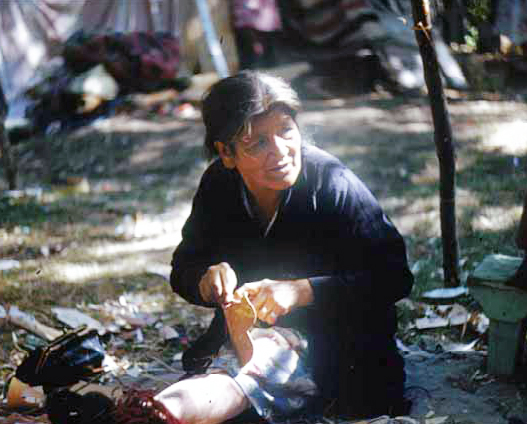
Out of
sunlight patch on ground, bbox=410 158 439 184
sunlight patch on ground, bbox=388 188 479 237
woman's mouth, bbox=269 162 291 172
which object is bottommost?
sunlight patch on ground, bbox=388 188 479 237

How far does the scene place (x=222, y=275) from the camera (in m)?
2.44

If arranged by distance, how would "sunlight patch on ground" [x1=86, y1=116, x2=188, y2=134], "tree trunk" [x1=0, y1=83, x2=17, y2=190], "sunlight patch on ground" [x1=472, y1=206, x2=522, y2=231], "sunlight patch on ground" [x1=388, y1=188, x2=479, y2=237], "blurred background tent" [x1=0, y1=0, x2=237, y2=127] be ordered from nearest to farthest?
"sunlight patch on ground" [x1=472, y1=206, x2=522, y2=231], "sunlight patch on ground" [x1=388, y1=188, x2=479, y2=237], "tree trunk" [x1=0, y1=83, x2=17, y2=190], "sunlight patch on ground" [x1=86, y1=116, x2=188, y2=134], "blurred background tent" [x1=0, y1=0, x2=237, y2=127]

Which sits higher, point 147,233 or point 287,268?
point 287,268

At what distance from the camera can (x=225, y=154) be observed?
2549mm

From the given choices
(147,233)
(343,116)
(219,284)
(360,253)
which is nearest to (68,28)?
(343,116)

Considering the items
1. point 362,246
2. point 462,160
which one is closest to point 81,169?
point 462,160

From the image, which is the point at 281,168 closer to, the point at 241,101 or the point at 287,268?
the point at 241,101

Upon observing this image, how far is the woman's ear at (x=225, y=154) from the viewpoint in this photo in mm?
2517

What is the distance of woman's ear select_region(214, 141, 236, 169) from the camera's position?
2517mm

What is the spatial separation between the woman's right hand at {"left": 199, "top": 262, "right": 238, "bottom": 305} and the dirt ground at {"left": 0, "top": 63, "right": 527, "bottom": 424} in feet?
2.76

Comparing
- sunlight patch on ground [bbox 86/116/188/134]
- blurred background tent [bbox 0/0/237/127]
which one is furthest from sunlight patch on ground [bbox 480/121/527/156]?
blurred background tent [bbox 0/0/237/127]

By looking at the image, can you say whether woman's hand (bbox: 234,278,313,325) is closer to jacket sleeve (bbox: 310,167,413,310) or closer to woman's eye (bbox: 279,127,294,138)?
jacket sleeve (bbox: 310,167,413,310)

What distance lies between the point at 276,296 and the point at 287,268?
1.12ft

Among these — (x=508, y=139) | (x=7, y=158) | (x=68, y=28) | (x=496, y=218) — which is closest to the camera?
(x=496, y=218)
